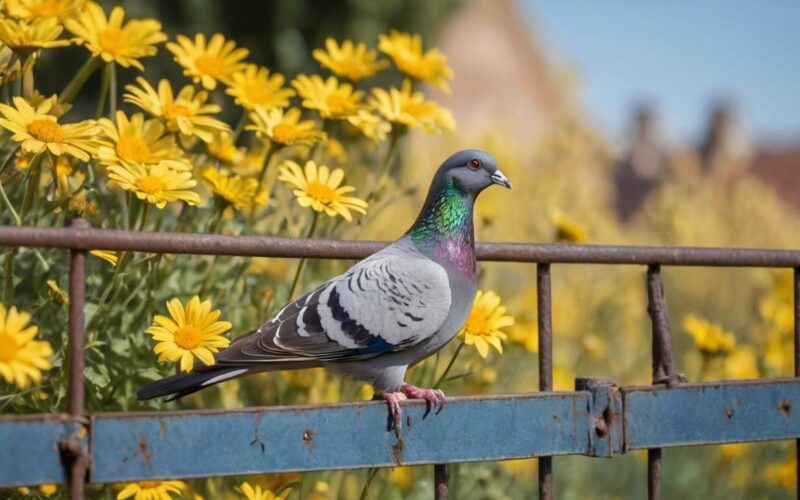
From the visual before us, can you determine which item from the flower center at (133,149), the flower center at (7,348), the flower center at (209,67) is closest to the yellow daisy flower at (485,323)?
the flower center at (133,149)

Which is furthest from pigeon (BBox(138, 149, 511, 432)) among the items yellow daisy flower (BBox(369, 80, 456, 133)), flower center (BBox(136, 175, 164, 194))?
yellow daisy flower (BBox(369, 80, 456, 133))

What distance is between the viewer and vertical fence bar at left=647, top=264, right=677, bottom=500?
214 cm

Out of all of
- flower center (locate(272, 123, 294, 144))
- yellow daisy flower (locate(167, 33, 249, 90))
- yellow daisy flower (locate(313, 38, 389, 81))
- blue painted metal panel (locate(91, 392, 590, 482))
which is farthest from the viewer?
yellow daisy flower (locate(313, 38, 389, 81))

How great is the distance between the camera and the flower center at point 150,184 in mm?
2043

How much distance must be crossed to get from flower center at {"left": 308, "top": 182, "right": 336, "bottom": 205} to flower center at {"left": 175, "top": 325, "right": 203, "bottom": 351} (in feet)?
1.54

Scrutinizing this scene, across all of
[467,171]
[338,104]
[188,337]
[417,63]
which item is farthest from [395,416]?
[417,63]

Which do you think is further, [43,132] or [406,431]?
[43,132]

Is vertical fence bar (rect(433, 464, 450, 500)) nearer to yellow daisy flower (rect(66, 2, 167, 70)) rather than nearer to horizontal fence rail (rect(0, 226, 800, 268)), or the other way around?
horizontal fence rail (rect(0, 226, 800, 268))

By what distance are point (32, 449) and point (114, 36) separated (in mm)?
1080

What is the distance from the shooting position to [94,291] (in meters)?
2.32

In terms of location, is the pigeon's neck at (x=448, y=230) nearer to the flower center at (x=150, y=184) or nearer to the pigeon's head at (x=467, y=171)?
the pigeon's head at (x=467, y=171)

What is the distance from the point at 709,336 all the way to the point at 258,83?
1598 millimetres

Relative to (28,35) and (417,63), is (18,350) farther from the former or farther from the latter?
(417,63)

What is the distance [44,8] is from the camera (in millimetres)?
2217
